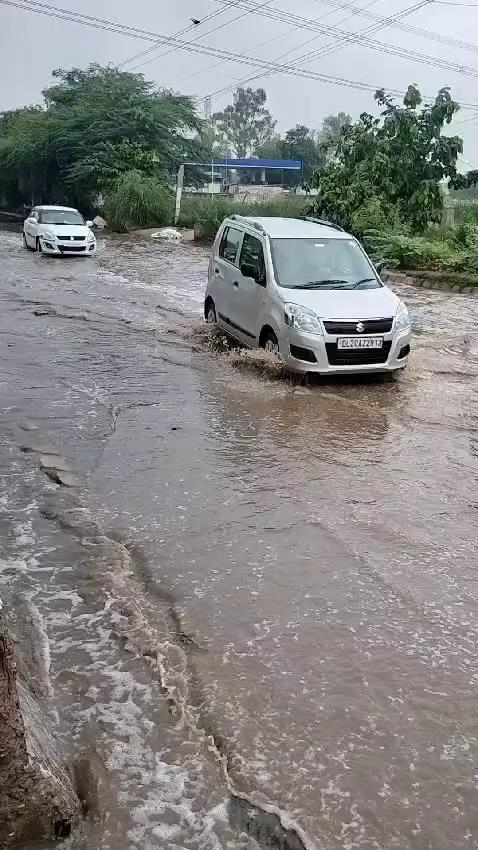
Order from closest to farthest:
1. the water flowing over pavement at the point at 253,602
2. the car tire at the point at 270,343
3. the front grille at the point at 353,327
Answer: the water flowing over pavement at the point at 253,602 → the front grille at the point at 353,327 → the car tire at the point at 270,343

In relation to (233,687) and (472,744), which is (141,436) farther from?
(472,744)

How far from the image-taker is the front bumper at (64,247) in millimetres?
23594

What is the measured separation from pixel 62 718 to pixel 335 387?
6.31 meters

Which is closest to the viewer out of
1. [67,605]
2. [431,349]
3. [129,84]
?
[67,605]

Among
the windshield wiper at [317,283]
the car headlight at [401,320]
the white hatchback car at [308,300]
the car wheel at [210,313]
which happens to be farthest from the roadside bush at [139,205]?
the car headlight at [401,320]

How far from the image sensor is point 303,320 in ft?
29.3

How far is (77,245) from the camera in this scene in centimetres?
2378

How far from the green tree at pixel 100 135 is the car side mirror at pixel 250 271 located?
29.5 metres

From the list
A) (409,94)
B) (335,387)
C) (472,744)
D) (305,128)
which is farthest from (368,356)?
(305,128)

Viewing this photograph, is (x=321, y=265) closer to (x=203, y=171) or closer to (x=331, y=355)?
(x=331, y=355)

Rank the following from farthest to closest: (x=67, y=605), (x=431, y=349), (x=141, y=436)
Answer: (x=431, y=349) < (x=141, y=436) < (x=67, y=605)

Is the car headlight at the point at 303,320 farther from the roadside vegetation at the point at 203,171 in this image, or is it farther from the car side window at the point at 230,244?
the roadside vegetation at the point at 203,171

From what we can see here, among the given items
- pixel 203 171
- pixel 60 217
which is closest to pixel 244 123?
pixel 203 171

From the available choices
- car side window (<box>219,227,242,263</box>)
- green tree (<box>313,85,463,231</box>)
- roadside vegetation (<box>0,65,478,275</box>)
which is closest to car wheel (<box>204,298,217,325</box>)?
car side window (<box>219,227,242,263</box>)
